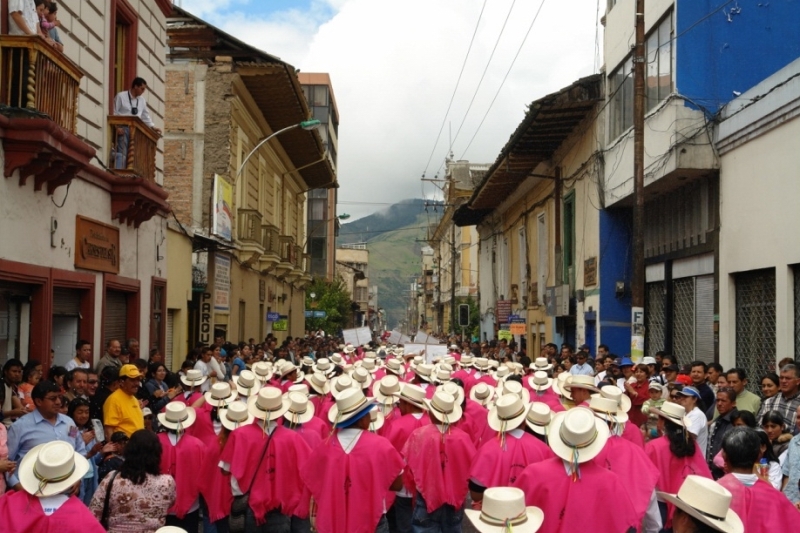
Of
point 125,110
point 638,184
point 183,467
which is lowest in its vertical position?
point 183,467

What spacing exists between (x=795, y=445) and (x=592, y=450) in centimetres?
236

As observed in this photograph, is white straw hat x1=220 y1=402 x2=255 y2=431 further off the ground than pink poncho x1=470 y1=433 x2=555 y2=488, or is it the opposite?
white straw hat x1=220 y1=402 x2=255 y2=431

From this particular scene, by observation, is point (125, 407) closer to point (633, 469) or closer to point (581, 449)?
point (633, 469)

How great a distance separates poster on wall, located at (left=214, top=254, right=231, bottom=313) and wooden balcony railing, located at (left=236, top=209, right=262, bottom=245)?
5.14 feet

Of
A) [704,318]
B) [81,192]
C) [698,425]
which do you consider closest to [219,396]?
[698,425]

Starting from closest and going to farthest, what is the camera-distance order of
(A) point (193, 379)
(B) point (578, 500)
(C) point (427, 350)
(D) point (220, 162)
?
(B) point (578, 500), (A) point (193, 379), (C) point (427, 350), (D) point (220, 162)

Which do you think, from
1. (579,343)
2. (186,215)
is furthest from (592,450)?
(186,215)

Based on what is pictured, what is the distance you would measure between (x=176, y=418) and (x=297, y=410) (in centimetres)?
106

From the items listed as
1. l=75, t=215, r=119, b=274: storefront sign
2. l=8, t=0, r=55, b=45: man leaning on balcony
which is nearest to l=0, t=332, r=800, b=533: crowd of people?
l=75, t=215, r=119, b=274: storefront sign

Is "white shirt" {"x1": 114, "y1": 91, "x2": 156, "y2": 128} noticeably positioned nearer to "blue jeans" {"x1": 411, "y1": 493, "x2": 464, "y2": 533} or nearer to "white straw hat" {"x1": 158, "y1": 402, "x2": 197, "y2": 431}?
"white straw hat" {"x1": 158, "y1": 402, "x2": 197, "y2": 431}

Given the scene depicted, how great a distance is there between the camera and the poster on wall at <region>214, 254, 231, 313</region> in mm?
26188

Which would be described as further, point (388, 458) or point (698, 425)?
point (698, 425)

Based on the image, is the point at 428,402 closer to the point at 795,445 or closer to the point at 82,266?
the point at 795,445

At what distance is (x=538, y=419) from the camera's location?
860 cm
